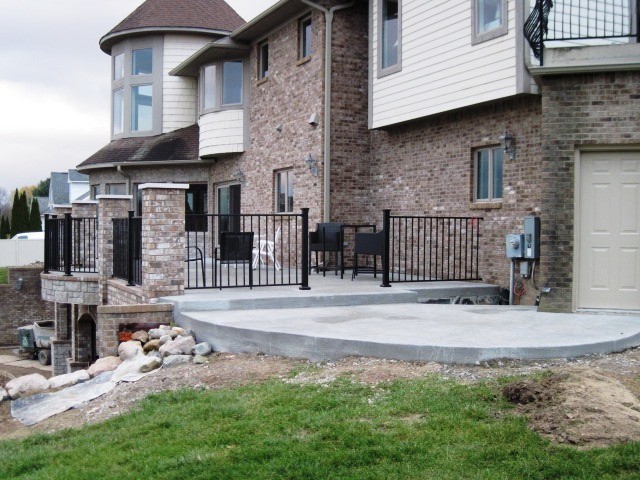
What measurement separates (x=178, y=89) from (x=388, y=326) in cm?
1689

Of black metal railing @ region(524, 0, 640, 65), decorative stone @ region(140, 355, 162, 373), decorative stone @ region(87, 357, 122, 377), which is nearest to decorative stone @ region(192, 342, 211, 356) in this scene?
decorative stone @ region(140, 355, 162, 373)

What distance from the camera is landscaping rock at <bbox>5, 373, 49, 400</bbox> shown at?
8.55 meters

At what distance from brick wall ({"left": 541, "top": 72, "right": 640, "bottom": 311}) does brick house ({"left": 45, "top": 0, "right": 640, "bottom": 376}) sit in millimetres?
19

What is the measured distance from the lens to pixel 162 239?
10719mm

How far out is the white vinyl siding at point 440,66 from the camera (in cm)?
1158

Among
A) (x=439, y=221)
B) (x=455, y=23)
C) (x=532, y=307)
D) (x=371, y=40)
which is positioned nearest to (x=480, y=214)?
(x=439, y=221)

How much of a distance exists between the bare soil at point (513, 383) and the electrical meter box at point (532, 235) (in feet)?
10.1

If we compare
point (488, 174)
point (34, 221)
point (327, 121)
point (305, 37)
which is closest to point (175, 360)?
point (488, 174)

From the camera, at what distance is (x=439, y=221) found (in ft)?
45.6

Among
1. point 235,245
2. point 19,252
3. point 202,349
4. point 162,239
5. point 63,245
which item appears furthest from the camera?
point 19,252

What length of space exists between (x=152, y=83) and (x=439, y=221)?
13.3 meters

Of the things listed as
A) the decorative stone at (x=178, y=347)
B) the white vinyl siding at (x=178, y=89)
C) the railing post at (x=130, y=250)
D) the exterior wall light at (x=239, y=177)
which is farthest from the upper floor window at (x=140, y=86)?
the decorative stone at (x=178, y=347)

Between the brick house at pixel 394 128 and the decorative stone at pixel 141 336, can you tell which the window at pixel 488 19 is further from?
the decorative stone at pixel 141 336

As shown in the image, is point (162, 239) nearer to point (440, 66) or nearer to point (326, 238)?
point (326, 238)
